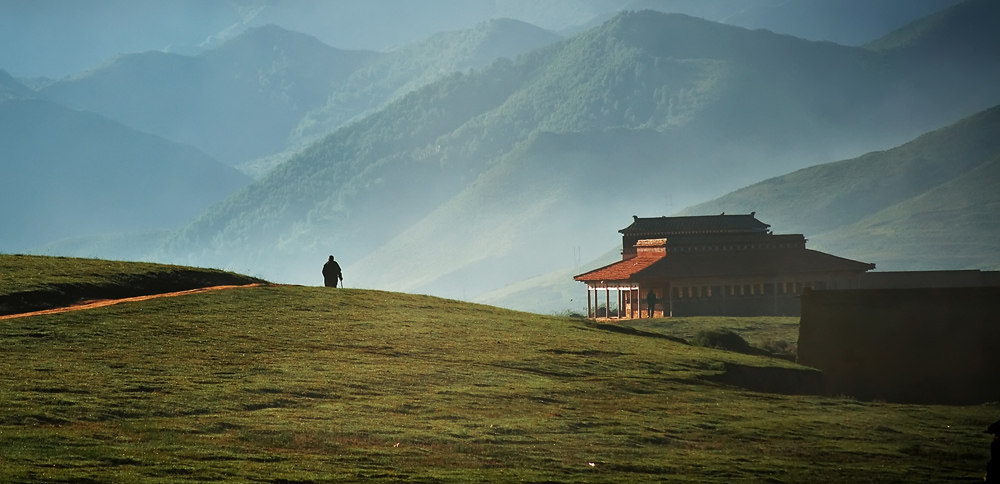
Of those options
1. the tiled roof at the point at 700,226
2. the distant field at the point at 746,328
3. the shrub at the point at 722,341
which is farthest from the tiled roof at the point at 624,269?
the shrub at the point at 722,341

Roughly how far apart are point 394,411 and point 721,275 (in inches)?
2095

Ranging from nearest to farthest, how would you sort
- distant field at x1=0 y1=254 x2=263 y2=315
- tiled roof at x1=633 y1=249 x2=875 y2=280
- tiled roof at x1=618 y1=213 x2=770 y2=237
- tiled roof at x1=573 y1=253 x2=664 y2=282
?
distant field at x1=0 y1=254 x2=263 y2=315
tiled roof at x1=633 y1=249 x2=875 y2=280
tiled roof at x1=573 y1=253 x2=664 y2=282
tiled roof at x1=618 y1=213 x2=770 y2=237

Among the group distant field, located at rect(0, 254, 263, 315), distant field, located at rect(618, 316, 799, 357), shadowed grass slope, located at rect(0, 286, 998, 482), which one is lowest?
shadowed grass slope, located at rect(0, 286, 998, 482)

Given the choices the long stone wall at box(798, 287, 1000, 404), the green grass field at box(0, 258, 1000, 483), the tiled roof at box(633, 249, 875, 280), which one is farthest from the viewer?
the tiled roof at box(633, 249, 875, 280)

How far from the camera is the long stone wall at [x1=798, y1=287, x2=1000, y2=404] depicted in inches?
1597

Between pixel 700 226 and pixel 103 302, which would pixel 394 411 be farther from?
pixel 700 226

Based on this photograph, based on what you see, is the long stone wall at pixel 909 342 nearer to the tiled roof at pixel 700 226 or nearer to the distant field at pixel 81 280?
the distant field at pixel 81 280

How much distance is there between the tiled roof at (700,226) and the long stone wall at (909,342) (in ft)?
131

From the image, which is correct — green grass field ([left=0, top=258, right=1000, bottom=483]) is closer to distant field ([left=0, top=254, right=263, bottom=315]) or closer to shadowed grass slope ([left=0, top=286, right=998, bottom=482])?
shadowed grass slope ([left=0, top=286, right=998, bottom=482])

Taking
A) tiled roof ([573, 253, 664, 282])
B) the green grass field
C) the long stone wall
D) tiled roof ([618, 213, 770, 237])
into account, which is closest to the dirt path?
the green grass field

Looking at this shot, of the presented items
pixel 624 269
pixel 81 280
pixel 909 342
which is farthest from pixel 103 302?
pixel 624 269

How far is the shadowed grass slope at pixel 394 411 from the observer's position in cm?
1970

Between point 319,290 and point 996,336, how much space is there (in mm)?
24872

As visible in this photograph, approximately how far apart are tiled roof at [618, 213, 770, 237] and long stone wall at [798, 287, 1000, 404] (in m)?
39.9
